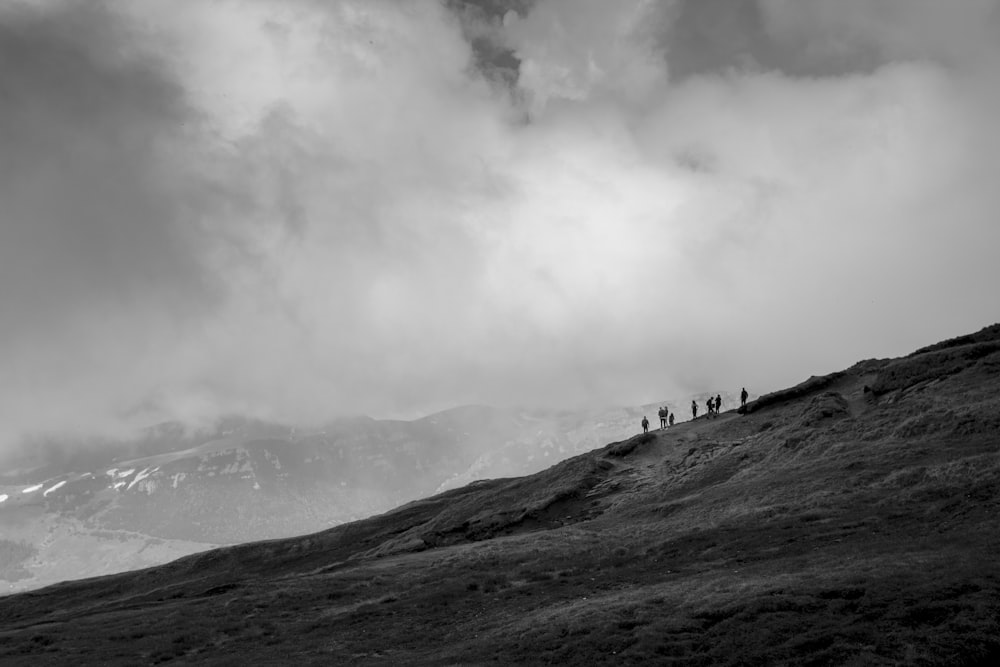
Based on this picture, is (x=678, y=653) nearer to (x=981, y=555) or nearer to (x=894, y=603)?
(x=894, y=603)

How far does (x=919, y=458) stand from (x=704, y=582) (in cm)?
2718

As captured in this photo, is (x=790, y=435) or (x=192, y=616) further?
(x=790, y=435)

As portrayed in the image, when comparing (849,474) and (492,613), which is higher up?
(849,474)

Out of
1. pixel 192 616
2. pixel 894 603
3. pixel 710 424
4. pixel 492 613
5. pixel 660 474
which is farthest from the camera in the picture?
pixel 710 424

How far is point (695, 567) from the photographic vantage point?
4688 centimetres

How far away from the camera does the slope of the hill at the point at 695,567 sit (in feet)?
102

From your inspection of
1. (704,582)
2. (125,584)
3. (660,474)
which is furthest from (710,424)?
(125,584)

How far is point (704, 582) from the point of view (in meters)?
40.8

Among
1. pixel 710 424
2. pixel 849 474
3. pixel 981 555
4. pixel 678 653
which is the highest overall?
pixel 710 424

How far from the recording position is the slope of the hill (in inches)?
1230

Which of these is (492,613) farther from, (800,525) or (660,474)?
(660,474)

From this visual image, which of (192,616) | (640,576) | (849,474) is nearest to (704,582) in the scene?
(640,576)

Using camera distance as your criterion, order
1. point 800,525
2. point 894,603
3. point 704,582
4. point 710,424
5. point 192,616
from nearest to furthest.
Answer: point 894,603, point 704,582, point 800,525, point 192,616, point 710,424

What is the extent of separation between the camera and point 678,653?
3105 centimetres
